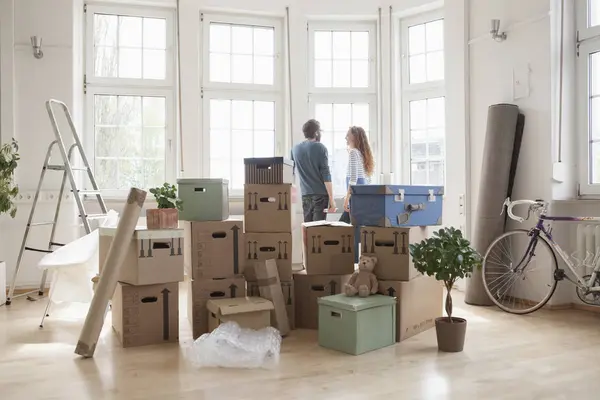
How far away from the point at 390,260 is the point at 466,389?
106 centimetres

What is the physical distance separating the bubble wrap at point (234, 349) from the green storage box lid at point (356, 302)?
387 mm

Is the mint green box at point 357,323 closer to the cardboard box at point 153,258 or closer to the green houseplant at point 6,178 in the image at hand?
the cardboard box at point 153,258

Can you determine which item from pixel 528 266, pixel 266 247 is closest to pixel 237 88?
pixel 266 247

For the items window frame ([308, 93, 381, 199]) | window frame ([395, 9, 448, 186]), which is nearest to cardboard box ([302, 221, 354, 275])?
window frame ([308, 93, 381, 199])

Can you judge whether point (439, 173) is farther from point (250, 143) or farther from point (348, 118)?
point (250, 143)

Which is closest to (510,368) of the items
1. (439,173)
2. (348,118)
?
(439,173)

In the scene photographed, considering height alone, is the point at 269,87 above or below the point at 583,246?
above

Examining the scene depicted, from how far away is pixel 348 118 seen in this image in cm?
575

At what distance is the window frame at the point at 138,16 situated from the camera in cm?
525

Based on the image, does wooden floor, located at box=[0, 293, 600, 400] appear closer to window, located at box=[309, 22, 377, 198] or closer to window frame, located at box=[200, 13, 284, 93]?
window, located at box=[309, 22, 377, 198]

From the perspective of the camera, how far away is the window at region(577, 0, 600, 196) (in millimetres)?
4176

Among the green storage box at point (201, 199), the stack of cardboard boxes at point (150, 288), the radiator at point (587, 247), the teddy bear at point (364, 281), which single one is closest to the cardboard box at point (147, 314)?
the stack of cardboard boxes at point (150, 288)

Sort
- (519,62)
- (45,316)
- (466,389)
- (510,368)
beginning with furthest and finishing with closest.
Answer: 1. (519,62)
2. (45,316)
3. (510,368)
4. (466,389)

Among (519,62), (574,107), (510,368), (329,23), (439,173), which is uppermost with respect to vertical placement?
(329,23)
